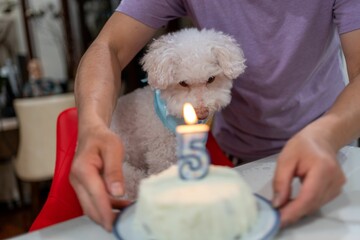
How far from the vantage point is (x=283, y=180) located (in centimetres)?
54

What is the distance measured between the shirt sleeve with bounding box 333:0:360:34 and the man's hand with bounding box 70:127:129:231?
56 centimetres

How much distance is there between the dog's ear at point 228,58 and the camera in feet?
2.92

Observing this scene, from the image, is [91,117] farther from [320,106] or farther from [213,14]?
[320,106]

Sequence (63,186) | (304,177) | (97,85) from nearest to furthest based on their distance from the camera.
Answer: (304,177) < (97,85) < (63,186)

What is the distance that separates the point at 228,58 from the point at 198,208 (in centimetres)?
50

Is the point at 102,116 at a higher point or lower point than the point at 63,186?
higher

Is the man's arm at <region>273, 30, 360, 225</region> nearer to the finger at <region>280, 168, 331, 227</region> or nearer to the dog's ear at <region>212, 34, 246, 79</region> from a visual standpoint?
the finger at <region>280, 168, 331, 227</region>

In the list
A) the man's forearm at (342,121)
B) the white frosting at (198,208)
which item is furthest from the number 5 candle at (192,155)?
the man's forearm at (342,121)

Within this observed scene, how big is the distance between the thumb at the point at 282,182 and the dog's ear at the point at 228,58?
0.38 meters

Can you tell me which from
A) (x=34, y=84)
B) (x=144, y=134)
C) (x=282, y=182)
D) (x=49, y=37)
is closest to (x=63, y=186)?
(x=144, y=134)

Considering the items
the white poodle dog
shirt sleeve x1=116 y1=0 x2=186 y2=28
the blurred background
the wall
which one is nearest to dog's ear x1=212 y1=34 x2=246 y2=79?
the white poodle dog

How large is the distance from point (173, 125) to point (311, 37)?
1.26 feet

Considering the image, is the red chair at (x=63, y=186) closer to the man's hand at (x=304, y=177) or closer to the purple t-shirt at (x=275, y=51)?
the purple t-shirt at (x=275, y=51)

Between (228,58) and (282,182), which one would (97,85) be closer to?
(228,58)
